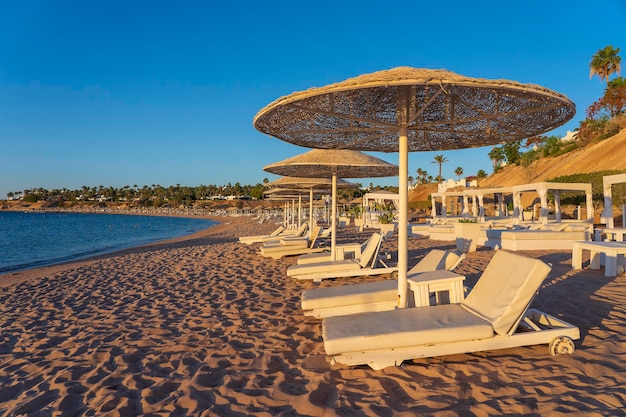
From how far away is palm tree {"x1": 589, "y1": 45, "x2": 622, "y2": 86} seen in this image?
39469mm

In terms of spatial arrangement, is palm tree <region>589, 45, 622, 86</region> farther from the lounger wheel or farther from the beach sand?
the lounger wheel

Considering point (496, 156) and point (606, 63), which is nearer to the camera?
point (606, 63)

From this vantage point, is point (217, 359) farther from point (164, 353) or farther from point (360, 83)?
point (360, 83)

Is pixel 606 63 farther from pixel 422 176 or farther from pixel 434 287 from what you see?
pixel 434 287

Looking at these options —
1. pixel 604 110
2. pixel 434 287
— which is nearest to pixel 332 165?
pixel 434 287

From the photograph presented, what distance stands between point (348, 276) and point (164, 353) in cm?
351

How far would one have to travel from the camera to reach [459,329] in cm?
286

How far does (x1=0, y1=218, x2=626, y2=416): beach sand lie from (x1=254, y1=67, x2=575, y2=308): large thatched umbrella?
1.15 meters

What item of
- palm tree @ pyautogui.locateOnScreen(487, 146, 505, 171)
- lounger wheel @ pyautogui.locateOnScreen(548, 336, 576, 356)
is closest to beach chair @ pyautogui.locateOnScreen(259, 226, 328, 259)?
lounger wheel @ pyautogui.locateOnScreen(548, 336, 576, 356)

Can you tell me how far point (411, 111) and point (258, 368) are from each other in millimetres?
2963

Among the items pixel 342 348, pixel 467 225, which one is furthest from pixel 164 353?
pixel 467 225

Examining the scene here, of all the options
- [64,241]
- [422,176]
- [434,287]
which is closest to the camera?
[434,287]

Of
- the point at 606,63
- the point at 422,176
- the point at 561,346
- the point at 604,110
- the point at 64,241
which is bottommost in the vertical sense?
the point at 64,241

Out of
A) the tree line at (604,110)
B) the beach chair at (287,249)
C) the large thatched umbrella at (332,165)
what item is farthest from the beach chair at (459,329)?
the tree line at (604,110)
